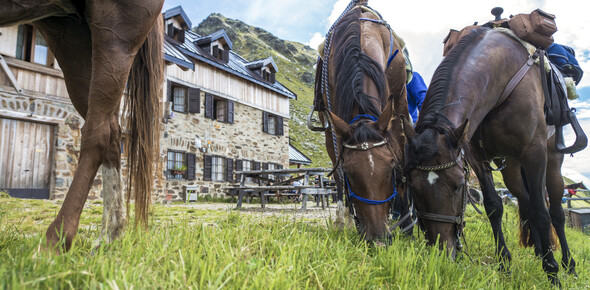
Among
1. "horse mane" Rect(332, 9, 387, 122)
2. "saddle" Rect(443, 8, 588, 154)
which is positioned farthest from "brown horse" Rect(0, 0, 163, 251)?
"saddle" Rect(443, 8, 588, 154)

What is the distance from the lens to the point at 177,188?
51.1ft

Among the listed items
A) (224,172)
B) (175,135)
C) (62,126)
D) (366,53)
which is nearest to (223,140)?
(224,172)

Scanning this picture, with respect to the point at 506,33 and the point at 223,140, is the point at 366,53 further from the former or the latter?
the point at 223,140

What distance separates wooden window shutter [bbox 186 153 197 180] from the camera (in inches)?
632

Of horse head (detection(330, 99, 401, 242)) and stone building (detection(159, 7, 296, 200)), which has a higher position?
stone building (detection(159, 7, 296, 200))

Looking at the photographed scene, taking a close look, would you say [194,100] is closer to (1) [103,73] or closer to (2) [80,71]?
(2) [80,71]

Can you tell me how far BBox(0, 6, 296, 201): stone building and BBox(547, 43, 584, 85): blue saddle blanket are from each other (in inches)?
181

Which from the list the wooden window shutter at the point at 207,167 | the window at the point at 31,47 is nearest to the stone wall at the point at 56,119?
the window at the point at 31,47

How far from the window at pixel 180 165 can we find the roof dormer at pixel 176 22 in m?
5.80

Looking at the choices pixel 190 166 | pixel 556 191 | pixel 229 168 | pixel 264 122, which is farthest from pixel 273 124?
pixel 556 191

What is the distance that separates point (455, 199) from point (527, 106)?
1.43 m

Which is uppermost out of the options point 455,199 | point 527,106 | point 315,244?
point 527,106

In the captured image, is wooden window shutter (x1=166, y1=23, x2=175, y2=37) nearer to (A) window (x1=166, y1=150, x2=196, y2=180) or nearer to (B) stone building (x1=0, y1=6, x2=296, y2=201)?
(B) stone building (x1=0, y1=6, x2=296, y2=201)

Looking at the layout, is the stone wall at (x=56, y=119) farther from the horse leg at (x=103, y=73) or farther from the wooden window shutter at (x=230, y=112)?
the horse leg at (x=103, y=73)
